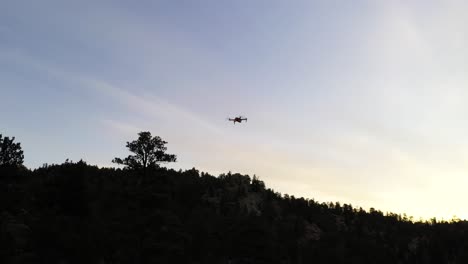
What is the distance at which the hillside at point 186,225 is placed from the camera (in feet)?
99.6

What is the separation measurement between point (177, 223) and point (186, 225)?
46.9m

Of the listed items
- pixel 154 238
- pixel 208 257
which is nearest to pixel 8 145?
pixel 154 238

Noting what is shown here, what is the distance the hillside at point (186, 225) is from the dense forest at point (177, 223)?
3.5 inches

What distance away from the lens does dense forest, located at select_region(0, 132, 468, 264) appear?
1198 inches

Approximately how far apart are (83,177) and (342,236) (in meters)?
81.3

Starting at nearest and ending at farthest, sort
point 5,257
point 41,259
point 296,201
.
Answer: point 5,257, point 41,259, point 296,201

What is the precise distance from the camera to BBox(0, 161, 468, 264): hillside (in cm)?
3036

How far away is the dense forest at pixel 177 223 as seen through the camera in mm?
30422

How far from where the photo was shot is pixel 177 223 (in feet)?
98.6

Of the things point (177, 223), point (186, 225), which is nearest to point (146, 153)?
point (177, 223)

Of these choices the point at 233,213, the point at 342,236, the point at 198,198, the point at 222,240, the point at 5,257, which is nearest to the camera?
the point at 5,257

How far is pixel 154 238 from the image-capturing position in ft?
97.7

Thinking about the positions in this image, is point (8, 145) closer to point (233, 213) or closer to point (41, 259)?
point (41, 259)

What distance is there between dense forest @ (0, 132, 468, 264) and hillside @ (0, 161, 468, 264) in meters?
0.09
